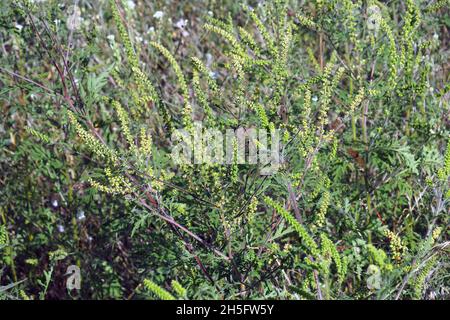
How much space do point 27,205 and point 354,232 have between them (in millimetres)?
1921

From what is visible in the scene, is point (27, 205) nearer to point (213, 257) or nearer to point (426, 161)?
point (213, 257)

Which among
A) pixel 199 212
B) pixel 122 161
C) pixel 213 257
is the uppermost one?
pixel 122 161

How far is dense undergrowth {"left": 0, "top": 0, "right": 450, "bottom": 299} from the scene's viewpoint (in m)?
2.25

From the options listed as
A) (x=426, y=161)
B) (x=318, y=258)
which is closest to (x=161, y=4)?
(x=426, y=161)

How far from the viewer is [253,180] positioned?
2172mm

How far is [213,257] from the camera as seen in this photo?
7.52 ft

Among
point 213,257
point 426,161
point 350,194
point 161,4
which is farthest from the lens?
point 161,4

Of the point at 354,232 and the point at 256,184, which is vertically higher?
the point at 256,184

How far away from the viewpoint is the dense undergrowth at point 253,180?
7.38 feet

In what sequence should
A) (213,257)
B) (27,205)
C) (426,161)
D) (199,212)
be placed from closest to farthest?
1. (213,257)
2. (199,212)
3. (426,161)
4. (27,205)

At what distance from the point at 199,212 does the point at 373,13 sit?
120cm
